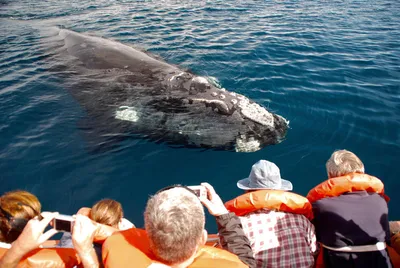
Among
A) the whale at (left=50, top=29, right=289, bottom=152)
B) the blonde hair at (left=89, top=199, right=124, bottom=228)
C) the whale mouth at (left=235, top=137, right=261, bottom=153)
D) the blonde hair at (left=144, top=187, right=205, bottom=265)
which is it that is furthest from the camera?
the whale at (left=50, top=29, right=289, bottom=152)

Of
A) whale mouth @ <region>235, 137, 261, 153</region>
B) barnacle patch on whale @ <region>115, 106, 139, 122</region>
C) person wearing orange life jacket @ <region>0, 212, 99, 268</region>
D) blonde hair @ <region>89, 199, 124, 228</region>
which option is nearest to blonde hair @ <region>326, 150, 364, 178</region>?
whale mouth @ <region>235, 137, 261, 153</region>

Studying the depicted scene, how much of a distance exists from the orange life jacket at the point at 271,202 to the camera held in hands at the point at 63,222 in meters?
1.85

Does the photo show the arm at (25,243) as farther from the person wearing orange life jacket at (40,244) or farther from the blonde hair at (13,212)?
the blonde hair at (13,212)

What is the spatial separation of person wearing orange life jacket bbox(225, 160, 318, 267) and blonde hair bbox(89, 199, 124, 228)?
4.54 ft

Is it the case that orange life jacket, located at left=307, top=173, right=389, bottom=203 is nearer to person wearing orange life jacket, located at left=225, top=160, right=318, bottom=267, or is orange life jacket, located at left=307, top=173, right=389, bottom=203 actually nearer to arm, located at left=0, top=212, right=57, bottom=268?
person wearing orange life jacket, located at left=225, top=160, right=318, bottom=267

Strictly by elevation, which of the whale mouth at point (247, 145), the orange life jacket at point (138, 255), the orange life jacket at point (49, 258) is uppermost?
the orange life jacket at point (138, 255)

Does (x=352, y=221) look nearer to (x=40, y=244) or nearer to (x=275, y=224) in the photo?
(x=275, y=224)

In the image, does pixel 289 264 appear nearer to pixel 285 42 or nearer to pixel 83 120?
pixel 83 120

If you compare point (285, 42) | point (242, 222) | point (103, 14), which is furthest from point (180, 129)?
point (103, 14)

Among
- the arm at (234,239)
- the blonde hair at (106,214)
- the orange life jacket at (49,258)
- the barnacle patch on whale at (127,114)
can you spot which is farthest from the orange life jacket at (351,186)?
the barnacle patch on whale at (127,114)

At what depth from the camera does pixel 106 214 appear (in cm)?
385

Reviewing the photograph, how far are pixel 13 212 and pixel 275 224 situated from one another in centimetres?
285

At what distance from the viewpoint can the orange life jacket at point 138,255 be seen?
2758mm

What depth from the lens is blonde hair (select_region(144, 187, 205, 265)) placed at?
249cm
